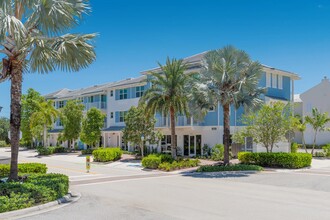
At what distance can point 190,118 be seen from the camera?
1372 inches

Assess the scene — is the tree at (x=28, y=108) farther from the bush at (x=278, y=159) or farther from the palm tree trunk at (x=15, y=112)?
the palm tree trunk at (x=15, y=112)

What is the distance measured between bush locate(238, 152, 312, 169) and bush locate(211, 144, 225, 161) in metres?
3.06

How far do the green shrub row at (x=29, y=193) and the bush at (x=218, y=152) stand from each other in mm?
19792

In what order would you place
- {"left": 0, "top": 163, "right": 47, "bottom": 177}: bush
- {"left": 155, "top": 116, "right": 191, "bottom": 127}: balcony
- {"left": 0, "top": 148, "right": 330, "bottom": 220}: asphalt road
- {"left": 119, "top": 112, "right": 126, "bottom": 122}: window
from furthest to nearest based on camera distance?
{"left": 119, "top": 112, "right": 126, "bottom": 122}: window → {"left": 155, "top": 116, "right": 191, "bottom": 127}: balcony → {"left": 0, "top": 163, "right": 47, "bottom": 177}: bush → {"left": 0, "top": 148, "right": 330, "bottom": 220}: asphalt road

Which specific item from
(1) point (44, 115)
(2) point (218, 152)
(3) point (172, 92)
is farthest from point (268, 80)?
(1) point (44, 115)

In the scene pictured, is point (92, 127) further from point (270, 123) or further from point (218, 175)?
point (218, 175)

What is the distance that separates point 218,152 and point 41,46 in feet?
69.4

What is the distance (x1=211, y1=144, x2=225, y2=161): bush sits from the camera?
31672 mm

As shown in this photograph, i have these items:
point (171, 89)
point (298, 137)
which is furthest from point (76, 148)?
point (298, 137)

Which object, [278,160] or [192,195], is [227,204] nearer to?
[192,195]

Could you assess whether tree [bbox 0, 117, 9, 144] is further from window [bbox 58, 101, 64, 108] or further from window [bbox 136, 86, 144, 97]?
window [bbox 136, 86, 144, 97]

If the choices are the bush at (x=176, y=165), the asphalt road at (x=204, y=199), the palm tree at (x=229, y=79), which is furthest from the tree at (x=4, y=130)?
the asphalt road at (x=204, y=199)

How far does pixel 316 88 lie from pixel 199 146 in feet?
77.2

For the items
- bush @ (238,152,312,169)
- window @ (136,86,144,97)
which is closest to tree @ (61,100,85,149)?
window @ (136,86,144,97)
